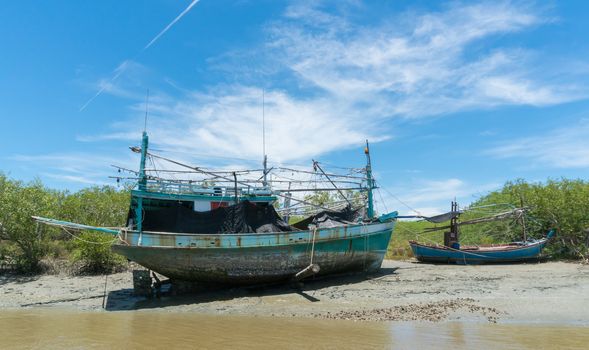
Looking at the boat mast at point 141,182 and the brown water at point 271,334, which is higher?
the boat mast at point 141,182

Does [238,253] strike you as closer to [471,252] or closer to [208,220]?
[208,220]

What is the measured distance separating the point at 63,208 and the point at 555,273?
23996 mm

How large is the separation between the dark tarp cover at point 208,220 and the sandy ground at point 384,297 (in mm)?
2323

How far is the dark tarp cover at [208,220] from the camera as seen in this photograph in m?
16.2

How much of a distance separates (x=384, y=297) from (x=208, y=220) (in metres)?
7.00

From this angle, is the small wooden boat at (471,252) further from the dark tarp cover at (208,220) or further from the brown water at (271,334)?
the brown water at (271,334)

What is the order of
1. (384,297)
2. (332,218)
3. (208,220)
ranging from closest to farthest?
→ (384,297) < (208,220) < (332,218)

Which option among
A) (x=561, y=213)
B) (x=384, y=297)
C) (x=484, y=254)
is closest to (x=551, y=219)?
(x=561, y=213)

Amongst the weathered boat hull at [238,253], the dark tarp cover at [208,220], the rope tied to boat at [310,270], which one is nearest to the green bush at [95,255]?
the dark tarp cover at [208,220]

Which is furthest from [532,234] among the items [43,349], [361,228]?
[43,349]

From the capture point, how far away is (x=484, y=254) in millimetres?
21453

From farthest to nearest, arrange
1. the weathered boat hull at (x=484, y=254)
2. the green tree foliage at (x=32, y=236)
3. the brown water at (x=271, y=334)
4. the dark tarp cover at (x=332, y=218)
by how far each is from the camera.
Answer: the weathered boat hull at (x=484, y=254)
the green tree foliage at (x=32, y=236)
the dark tarp cover at (x=332, y=218)
the brown water at (x=271, y=334)

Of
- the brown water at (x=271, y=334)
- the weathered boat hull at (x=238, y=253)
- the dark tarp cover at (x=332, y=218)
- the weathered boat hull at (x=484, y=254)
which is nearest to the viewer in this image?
the brown water at (x=271, y=334)

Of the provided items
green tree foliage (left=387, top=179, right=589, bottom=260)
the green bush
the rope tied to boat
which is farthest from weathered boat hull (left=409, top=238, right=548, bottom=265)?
the green bush
